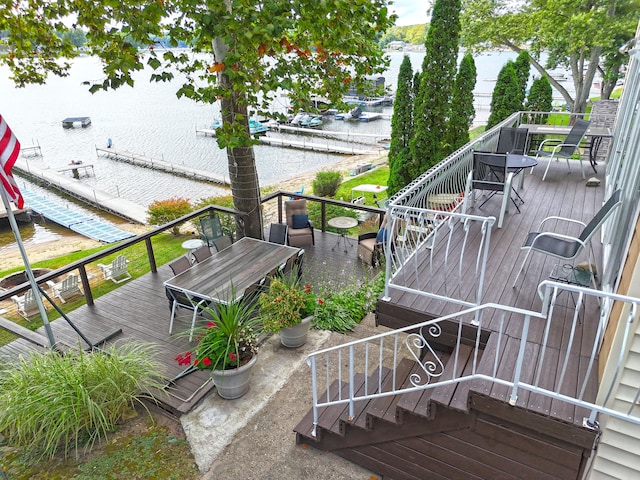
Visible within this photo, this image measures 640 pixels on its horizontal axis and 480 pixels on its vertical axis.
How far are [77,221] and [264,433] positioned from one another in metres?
19.9

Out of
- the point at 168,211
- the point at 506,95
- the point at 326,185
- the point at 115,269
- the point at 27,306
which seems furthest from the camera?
the point at 326,185

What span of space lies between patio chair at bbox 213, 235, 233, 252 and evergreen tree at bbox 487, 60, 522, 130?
10.1 m

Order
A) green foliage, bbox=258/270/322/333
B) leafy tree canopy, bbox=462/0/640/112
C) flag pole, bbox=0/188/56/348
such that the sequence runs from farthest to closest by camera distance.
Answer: leafy tree canopy, bbox=462/0/640/112 → green foliage, bbox=258/270/322/333 → flag pole, bbox=0/188/56/348

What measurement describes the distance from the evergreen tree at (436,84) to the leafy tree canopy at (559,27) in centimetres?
686

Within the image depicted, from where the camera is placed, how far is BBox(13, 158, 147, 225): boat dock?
2172 centimetres

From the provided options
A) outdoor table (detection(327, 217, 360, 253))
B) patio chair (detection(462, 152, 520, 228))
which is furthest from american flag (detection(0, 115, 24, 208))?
outdoor table (detection(327, 217, 360, 253))

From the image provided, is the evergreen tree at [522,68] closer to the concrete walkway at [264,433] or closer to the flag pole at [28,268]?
the concrete walkway at [264,433]

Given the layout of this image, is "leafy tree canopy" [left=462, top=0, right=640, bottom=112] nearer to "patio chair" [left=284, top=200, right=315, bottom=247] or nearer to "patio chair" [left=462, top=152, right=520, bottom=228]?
"patio chair" [left=462, top=152, right=520, bottom=228]

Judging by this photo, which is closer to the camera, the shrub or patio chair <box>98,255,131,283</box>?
patio chair <box>98,255,131,283</box>

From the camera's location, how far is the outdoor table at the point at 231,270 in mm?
5695

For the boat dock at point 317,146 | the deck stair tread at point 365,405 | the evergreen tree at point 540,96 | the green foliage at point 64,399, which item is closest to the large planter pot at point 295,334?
the deck stair tread at point 365,405

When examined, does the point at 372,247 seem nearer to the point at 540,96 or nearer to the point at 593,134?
the point at 593,134

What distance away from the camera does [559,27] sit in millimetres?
15344

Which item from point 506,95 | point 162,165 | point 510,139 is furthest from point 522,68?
point 162,165
